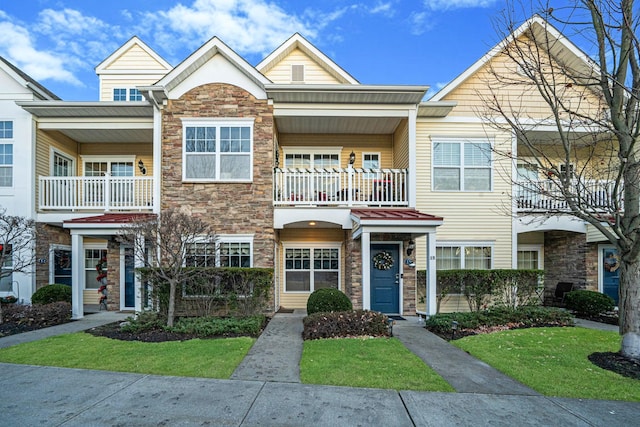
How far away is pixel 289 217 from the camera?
1147cm

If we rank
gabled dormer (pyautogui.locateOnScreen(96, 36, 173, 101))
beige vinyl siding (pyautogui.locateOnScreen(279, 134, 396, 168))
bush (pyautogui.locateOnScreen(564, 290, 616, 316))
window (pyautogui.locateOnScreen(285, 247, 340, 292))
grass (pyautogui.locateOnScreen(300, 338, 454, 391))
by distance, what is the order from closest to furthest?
grass (pyautogui.locateOnScreen(300, 338, 454, 391)), bush (pyautogui.locateOnScreen(564, 290, 616, 316)), window (pyautogui.locateOnScreen(285, 247, 340, 292)), beige vinyl siding (pyautogui.locateOnScreen(279, 134, 396, 168)), gabled dormer (pyautogui.locateOnScreen(96, 36, 173, 101))

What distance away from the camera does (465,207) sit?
41.5ft

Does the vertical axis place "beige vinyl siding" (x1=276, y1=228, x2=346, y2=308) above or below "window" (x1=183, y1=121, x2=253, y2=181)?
below

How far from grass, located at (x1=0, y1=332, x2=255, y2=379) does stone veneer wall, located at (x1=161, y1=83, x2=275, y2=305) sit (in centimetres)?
429

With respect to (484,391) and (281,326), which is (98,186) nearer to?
(281,326)

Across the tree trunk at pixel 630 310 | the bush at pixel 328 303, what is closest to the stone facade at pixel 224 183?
the bush at pixel 328 303

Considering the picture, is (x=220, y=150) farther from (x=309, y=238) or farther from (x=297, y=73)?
(x=297, y=73)

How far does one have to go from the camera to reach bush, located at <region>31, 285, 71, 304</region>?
10938mm

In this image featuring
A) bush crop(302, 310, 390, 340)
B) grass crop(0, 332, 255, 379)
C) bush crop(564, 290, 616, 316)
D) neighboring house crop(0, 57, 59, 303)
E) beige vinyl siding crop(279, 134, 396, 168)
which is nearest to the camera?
grass crop(0, 332, 255, 379)

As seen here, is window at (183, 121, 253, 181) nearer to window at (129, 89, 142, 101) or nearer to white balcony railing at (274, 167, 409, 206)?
white balcony railing at (274, 167, 409, 206)

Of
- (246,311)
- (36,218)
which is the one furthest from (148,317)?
(36,218)

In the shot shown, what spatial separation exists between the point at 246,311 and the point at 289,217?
306 cm

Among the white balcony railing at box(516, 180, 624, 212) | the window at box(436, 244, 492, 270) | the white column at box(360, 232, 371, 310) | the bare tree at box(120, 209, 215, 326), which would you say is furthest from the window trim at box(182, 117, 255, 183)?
the white balcony railing at box(516, 180, 624, 212)

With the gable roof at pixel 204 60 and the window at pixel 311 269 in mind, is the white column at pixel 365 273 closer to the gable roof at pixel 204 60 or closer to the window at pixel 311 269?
the window at pixel 311 269
